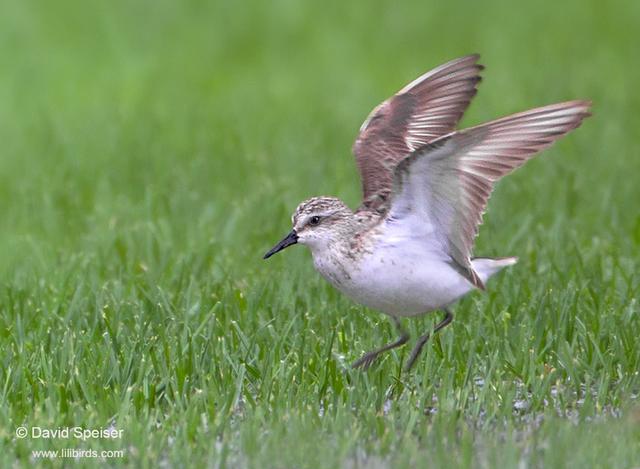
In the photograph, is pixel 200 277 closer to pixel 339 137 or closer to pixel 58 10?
pixel 339 137

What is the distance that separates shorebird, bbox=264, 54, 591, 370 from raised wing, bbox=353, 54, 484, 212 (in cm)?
81

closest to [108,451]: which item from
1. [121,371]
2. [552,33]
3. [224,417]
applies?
[224,417]

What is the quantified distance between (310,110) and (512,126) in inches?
293

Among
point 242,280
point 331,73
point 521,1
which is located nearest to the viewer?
point 242,280

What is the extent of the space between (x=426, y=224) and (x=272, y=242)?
2.89m

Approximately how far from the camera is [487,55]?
1602 centimetres

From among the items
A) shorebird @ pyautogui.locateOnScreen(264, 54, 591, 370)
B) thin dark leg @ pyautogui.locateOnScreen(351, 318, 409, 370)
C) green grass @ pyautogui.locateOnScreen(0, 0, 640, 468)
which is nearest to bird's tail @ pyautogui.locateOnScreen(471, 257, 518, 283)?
shorebird @ pyautogui.locateOnScreen(264, 54, 591, 370)

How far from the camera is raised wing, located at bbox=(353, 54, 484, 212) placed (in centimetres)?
805

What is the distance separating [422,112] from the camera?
8.23 m
